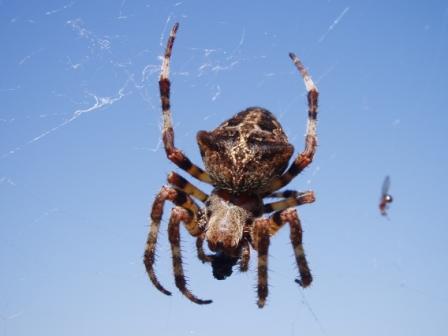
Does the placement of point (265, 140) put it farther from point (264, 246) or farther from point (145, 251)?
point (145, 251)

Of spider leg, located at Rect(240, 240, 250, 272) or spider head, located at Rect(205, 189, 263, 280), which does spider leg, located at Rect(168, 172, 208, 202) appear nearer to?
spider head, located at Rect(205, 189, 263, 280)

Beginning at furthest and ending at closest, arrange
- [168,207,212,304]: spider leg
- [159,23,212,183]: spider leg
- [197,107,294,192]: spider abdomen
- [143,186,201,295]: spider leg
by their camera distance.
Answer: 1. [159,23,212,183]: spider leg
2. [143,186,201,295]: spider leg
3. [168,207,212,304]: spider leg
4. [197,107,294,192]: spider abdomen

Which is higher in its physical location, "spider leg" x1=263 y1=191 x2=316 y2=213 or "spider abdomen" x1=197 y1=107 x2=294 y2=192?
"spider abdomen" x1=197 y1=107 x2=294 y2=192

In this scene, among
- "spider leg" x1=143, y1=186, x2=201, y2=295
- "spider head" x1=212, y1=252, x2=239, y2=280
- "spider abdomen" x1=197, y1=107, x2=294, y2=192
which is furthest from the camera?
"spider head" x1=212, y1=252, x2=239, y2=280

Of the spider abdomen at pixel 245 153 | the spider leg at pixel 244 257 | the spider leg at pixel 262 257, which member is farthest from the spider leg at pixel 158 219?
the spider leg at pixel 262 257

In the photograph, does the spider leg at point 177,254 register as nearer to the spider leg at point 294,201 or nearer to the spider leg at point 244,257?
the spider leg at point 244,257

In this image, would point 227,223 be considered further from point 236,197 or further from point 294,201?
point 294,201

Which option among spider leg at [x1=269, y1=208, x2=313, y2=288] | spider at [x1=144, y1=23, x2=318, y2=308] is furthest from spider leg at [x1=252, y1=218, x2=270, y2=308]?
spider leg at [x1=269, y1=208, x2=313, y2=288]

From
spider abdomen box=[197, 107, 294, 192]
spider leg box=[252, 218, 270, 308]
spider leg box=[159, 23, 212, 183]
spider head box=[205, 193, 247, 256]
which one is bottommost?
spider leg box=[252, 218, 270, 308]
